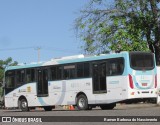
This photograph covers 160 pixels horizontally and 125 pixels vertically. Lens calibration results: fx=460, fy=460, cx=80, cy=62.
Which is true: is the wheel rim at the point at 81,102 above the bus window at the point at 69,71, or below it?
below

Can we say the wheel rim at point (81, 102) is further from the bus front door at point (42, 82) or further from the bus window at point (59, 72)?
the bus front door at point (42, 82)

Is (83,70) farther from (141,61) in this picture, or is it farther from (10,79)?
(10,79)

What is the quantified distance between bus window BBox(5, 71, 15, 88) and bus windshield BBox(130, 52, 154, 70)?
384 inches

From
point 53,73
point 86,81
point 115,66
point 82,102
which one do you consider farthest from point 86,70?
point 53,73

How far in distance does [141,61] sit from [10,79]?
10.2 meters

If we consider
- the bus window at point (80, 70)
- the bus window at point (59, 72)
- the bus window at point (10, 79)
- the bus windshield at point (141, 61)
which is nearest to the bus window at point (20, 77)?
the bus window at point (10, 79)

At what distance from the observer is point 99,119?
789 cm

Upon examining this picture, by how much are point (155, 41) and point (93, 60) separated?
1003 cm

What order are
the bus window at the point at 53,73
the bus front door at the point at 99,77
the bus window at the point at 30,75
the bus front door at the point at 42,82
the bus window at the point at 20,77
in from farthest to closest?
1. the bus window at the point at 20,77
2. the bus window at the point at 30,75
3. the bus front door at the point at 42,82
4. the bus window at the point at 53,73
5. the bus front door at the point at 99,77

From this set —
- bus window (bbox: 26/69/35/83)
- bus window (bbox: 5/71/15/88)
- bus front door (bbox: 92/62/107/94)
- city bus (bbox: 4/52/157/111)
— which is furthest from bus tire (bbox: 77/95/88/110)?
bus window (bbox: 5/71/15/88)

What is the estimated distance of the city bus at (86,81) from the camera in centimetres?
2461

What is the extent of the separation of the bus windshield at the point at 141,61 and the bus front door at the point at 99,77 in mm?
1659

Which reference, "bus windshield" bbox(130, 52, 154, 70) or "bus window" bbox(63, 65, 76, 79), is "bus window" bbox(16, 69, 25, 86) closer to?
"bus window" bbox(63, 65, 76, 79)

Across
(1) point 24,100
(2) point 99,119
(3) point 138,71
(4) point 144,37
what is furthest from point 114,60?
(2) point 99,119
